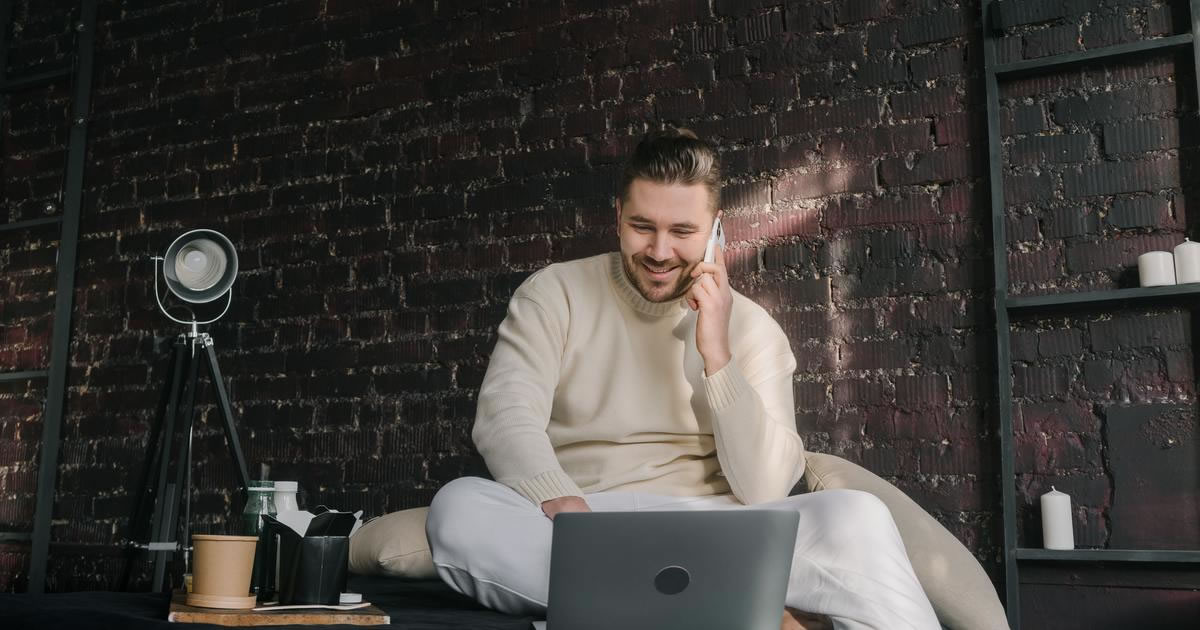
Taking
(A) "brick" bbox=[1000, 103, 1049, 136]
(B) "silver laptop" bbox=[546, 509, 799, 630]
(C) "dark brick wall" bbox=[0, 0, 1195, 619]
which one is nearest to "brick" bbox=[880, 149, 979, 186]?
(C) "dark brick wall" bbox=[0, 0, 1195, 619]

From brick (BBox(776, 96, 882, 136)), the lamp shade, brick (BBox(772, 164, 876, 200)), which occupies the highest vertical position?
brick (BBox(776, 96, 882, 136))

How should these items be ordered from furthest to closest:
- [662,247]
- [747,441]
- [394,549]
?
[394,549], [662,247], [747,441]

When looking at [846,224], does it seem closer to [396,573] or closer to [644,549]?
[396,573]

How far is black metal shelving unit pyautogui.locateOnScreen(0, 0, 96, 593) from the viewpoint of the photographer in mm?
4152

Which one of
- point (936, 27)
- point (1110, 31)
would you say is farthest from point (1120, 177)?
point (936, 27)

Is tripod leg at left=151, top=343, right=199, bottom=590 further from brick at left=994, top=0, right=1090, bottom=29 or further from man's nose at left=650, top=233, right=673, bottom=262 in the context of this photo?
brick at left=994, top=0, right=1090, bottom=29

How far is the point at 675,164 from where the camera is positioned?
254cm

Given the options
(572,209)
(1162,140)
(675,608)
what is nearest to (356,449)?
(572,209)

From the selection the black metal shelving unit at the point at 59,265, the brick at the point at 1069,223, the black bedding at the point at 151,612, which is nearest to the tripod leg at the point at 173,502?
the black metal shelving unit at the point at 59,265

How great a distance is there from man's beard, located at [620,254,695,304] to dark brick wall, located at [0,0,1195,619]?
726 mm

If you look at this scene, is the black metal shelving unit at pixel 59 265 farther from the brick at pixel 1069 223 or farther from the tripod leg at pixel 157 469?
the brick at pixel 1069 223

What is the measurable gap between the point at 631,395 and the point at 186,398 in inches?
82.0

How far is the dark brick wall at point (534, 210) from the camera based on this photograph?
2.96 m

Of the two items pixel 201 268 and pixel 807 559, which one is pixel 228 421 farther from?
pixel 807 559
